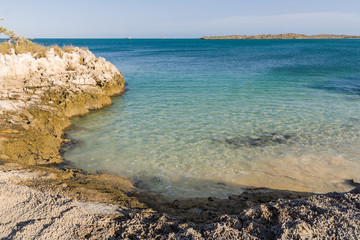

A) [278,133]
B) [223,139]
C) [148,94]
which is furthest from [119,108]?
[278,133]

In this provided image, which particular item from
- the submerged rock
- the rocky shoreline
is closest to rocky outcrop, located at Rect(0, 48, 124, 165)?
the rocky shoreline

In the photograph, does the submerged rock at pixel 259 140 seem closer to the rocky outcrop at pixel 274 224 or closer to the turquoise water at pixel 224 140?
the turquoise water at pixel 224 140

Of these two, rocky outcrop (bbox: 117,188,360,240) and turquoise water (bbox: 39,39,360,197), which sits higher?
rocky outcrop (bbox: 117,188,360,240)

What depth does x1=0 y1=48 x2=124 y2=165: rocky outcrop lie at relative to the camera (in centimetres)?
962

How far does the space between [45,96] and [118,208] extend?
473 inches

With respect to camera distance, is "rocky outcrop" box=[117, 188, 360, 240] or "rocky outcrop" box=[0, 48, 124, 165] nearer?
"rocky outcrop" box=[117, 188, 360, 240]

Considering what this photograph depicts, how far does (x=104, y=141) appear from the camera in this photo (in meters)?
11.1

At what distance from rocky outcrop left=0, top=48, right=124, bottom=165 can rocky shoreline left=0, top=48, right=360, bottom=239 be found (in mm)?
69

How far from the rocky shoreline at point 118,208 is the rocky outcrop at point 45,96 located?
0.07 m

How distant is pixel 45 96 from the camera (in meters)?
14.6

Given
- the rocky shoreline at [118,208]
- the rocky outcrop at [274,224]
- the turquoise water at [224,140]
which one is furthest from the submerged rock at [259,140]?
the rocky outcrop at [274,224]

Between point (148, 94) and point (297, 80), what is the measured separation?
15.9 meters

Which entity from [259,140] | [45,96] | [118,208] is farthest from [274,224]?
[45,96]

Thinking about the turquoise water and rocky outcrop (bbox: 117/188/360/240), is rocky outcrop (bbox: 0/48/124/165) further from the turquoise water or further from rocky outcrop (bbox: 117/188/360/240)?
rocky outcrop (bbox: 117/188/360/240)
